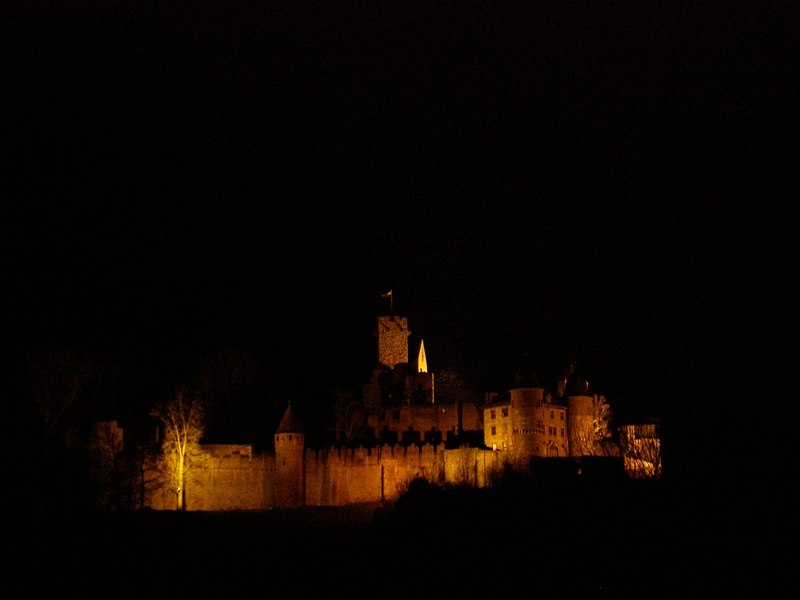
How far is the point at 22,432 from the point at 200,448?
392 inches

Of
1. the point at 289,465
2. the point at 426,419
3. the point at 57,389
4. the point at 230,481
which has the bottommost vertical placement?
the point at 230,481

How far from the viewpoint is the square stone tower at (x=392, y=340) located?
7625 centimetres

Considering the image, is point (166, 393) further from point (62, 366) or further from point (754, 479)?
point (754, 479)

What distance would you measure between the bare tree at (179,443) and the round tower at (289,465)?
14.4 ft

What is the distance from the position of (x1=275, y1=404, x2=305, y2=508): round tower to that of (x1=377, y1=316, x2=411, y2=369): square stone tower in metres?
20.2

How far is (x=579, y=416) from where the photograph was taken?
5956 centimetres

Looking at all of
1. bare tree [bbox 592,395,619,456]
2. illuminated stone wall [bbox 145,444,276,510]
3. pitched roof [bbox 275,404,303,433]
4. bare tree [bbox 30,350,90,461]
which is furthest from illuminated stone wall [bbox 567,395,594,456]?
bare tree [bbox 30,350,90,461]

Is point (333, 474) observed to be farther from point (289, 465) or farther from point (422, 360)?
point (422, 360)

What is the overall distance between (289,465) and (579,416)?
16.8 metres

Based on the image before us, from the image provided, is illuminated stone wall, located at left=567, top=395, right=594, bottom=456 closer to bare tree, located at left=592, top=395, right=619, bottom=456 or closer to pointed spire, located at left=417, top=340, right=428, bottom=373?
bare tree, located at left=592, top=395, right=619, bottom=456

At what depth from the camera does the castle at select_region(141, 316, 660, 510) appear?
54250mm

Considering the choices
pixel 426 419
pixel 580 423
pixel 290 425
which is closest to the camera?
pixel 290 425

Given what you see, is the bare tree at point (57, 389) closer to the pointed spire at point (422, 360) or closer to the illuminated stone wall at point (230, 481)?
the illuminated stone wall at point (230, 481)

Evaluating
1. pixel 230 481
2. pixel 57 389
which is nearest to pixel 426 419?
pixel 230 481
